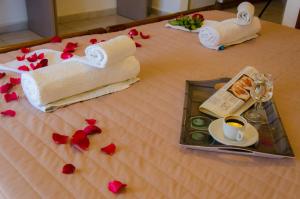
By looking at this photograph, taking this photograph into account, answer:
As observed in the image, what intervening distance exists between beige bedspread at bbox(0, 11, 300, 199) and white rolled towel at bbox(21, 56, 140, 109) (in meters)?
0.05

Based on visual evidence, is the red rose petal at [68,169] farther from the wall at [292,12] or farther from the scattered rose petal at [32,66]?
the wall at [292,12]

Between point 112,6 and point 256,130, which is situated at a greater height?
point 256,130

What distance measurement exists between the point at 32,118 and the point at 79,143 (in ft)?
0.75

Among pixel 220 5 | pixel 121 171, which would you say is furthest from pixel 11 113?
pixel 220 5

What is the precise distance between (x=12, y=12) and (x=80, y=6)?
2.38 feet

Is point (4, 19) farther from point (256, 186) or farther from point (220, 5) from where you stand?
point (256, 186)

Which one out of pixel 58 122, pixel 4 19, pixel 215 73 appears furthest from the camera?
pixel 4 19

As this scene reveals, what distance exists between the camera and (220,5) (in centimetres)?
451

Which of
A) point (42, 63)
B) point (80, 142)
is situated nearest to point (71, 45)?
point (42, 63)

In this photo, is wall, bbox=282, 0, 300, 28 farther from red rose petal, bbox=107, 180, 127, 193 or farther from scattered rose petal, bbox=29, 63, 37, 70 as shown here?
red rose petal, bbox=107, 180, 127, 193

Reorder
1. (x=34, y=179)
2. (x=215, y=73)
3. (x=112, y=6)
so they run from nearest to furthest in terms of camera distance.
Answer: (x=34, y=179)
(x=215, y=73)
(x=112, y=6)

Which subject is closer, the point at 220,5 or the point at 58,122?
the point at 58,122

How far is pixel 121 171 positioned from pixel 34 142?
282 millimetres

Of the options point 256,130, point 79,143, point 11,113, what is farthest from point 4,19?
point 256,130
